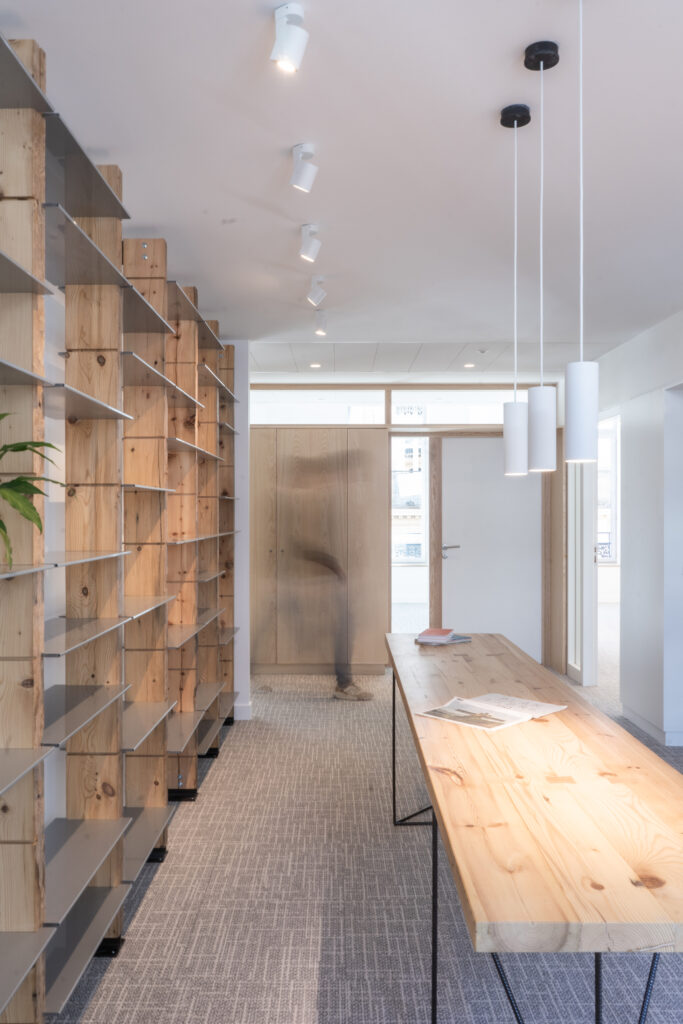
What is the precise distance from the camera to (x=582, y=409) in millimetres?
1723

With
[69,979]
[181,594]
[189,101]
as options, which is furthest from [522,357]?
[69,979]

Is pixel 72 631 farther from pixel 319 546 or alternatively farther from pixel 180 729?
pixel 319 546

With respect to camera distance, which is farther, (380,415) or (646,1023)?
(380,415)

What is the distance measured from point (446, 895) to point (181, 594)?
5.78 ft

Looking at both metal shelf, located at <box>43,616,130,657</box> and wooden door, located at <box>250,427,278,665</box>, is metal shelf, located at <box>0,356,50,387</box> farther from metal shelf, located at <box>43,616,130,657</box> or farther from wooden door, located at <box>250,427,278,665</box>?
wooden door, located at <box>250,427,278,665</box>

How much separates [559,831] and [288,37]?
70.3 inches

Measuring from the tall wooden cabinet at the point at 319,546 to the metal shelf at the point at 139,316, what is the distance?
3207mm

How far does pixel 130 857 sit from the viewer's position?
2605 millimetres

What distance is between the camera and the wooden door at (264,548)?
6082 mm

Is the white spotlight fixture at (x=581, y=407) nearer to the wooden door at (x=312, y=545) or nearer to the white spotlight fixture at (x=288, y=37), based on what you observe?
the white spotlight fixture at (x=288, y=37)

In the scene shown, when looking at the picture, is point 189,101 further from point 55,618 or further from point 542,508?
point 542,508

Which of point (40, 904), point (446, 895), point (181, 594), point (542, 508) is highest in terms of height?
point (542, 508)

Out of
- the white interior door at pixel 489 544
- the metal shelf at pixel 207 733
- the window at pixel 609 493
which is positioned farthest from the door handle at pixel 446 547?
the window at pixel 609 493

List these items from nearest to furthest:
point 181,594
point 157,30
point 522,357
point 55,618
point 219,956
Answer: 1. point 157,30
2. point 219,956
3. point 55,618
4. point 181,594
5. point 522,357
